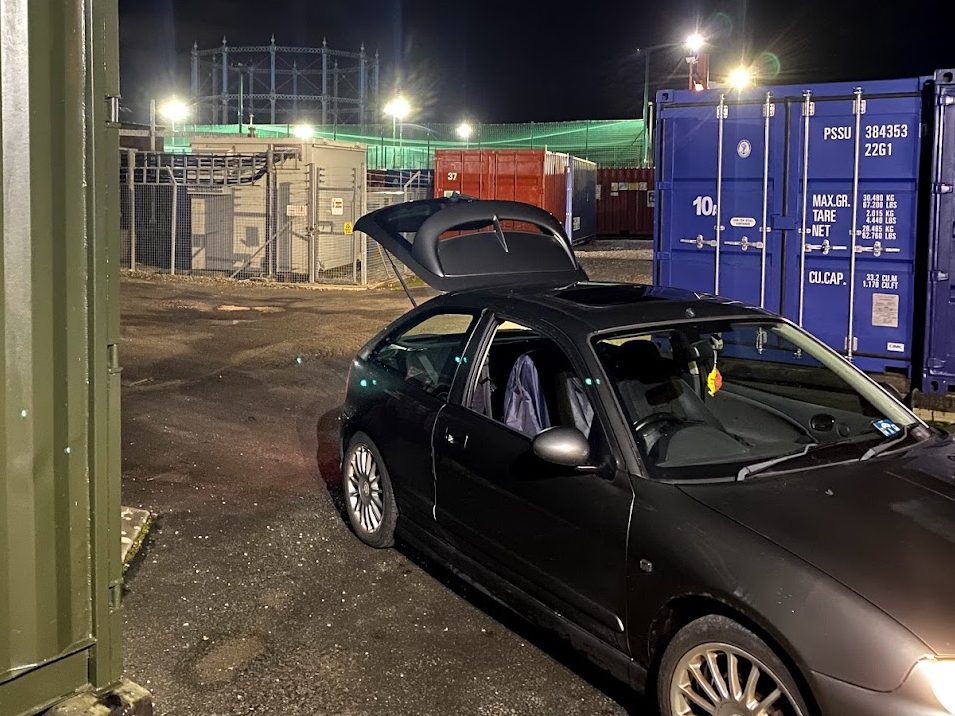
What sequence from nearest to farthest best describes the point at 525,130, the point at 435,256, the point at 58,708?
1. the point at 58,708
2. the point at 435,256
3. the point at 525,130

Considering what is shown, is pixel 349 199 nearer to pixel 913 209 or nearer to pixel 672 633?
pixel 913 209

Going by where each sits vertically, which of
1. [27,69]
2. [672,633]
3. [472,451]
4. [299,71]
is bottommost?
[672,633]

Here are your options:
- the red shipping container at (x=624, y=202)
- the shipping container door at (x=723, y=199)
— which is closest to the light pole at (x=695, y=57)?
the red shipping container at (x=624, y=202)

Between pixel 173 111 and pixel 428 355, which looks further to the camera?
pixel 173 111

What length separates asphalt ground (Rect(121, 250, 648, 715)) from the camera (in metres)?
4.26

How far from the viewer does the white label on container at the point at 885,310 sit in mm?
8797

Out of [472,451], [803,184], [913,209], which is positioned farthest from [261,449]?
[913,209]

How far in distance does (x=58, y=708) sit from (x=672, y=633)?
204cm

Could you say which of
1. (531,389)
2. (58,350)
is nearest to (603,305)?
(531,389)

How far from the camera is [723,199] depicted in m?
9.45

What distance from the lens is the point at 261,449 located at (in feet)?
27.1

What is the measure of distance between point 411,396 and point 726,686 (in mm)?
2498

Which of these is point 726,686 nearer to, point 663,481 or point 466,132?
point 663,481

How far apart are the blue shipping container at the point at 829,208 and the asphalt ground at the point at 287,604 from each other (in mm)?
4024
